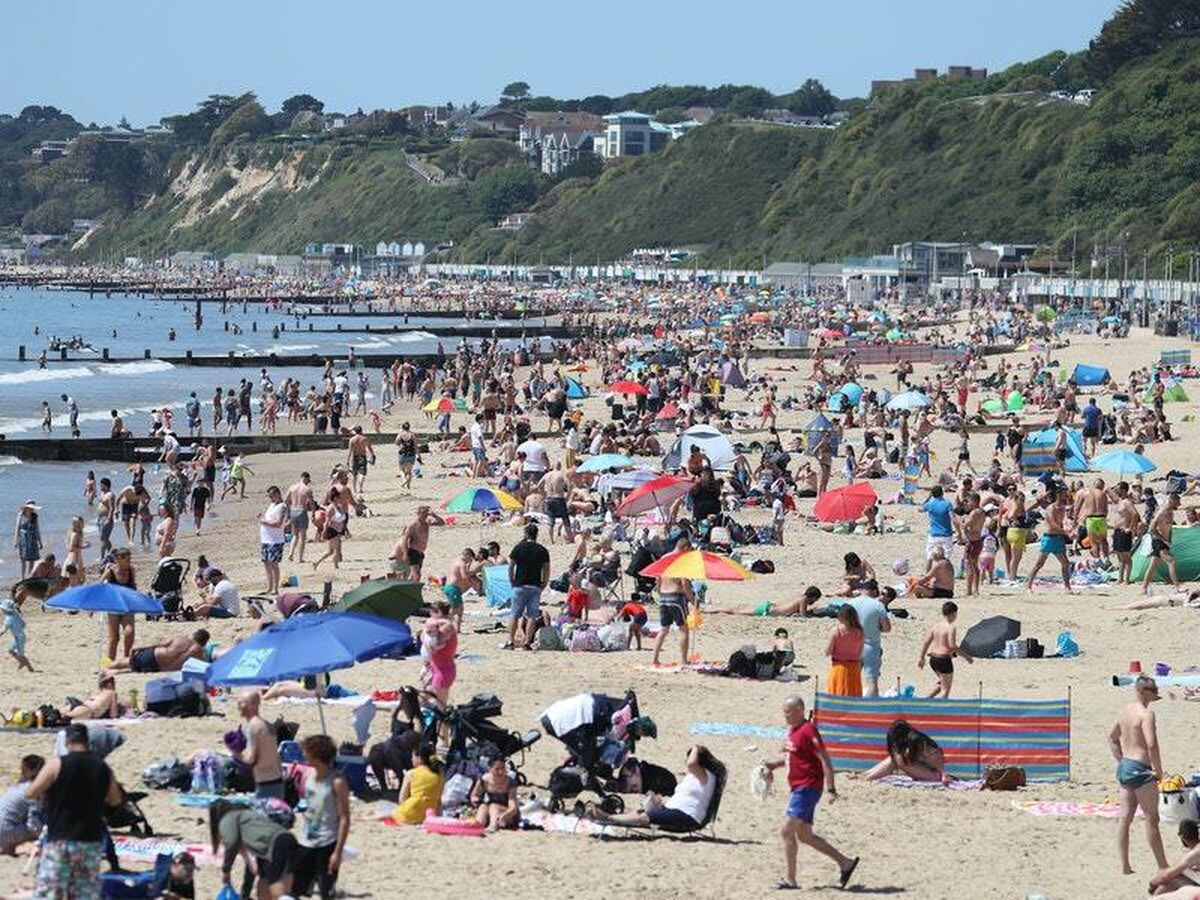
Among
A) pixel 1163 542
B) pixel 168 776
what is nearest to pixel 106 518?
pixel 1163 542

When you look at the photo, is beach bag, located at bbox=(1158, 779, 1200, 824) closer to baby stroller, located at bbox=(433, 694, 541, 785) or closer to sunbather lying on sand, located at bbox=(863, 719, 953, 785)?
sunbather lying on sand, located at bbox=(863, 719, 953, 785)

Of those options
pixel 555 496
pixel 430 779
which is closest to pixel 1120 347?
pixel 555 496

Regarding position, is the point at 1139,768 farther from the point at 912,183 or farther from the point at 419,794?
the point at 912,183

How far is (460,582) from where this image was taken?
17188mm

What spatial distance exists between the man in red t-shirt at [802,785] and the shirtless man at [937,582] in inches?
352

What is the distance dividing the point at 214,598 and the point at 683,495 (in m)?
5.86

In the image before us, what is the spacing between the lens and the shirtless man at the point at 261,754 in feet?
31.7

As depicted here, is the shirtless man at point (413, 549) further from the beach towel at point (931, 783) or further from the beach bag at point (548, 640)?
the beach towel at point (931, 783)

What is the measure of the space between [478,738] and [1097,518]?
10820mm

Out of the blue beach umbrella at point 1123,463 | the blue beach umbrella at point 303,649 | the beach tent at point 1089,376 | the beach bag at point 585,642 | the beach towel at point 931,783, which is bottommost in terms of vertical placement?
the beach tent at point 1089,376

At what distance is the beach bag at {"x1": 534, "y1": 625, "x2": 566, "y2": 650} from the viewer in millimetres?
15516

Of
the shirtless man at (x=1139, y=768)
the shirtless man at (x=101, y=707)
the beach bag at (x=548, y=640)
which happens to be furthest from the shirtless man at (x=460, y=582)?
the shirtless man at (x=1139, y=768)

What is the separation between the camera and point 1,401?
5244 centimetres

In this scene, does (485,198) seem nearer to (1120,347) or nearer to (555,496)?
(1120,347)
